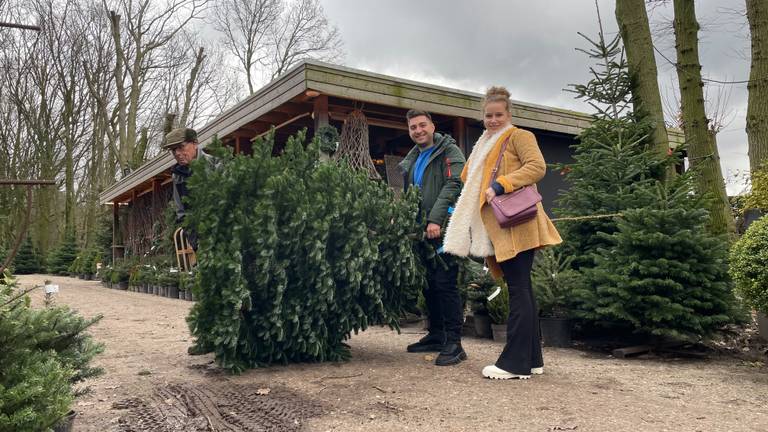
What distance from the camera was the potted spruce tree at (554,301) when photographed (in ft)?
17.5

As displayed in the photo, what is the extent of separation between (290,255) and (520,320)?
1564mm

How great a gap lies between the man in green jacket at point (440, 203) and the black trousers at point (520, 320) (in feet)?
1.94

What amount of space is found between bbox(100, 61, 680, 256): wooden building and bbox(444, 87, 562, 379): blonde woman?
403 cm

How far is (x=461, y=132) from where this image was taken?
9.53 m

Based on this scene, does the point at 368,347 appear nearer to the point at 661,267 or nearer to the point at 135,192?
the point at 661,267

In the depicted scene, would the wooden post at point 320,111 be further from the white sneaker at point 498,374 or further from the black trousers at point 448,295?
the white sneaker at point 498,374

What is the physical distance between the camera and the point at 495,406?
10.3 feet

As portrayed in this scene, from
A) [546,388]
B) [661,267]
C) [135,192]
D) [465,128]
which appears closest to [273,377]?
[546,388]

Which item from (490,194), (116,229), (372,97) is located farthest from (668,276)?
(116,229)

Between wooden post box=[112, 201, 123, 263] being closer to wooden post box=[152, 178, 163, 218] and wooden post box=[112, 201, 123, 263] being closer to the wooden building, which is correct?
wooden post box=[152, 178, 163, 218]

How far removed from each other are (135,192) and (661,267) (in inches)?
668

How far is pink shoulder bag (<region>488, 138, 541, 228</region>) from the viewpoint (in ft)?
12.0

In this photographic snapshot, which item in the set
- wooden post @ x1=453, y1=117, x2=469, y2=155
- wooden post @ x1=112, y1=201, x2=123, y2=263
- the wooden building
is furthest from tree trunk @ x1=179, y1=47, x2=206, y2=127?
wooden post @ x1=453, y1=117, x2=469, y2=155

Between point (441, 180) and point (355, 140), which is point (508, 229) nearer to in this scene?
point (441, 180)
